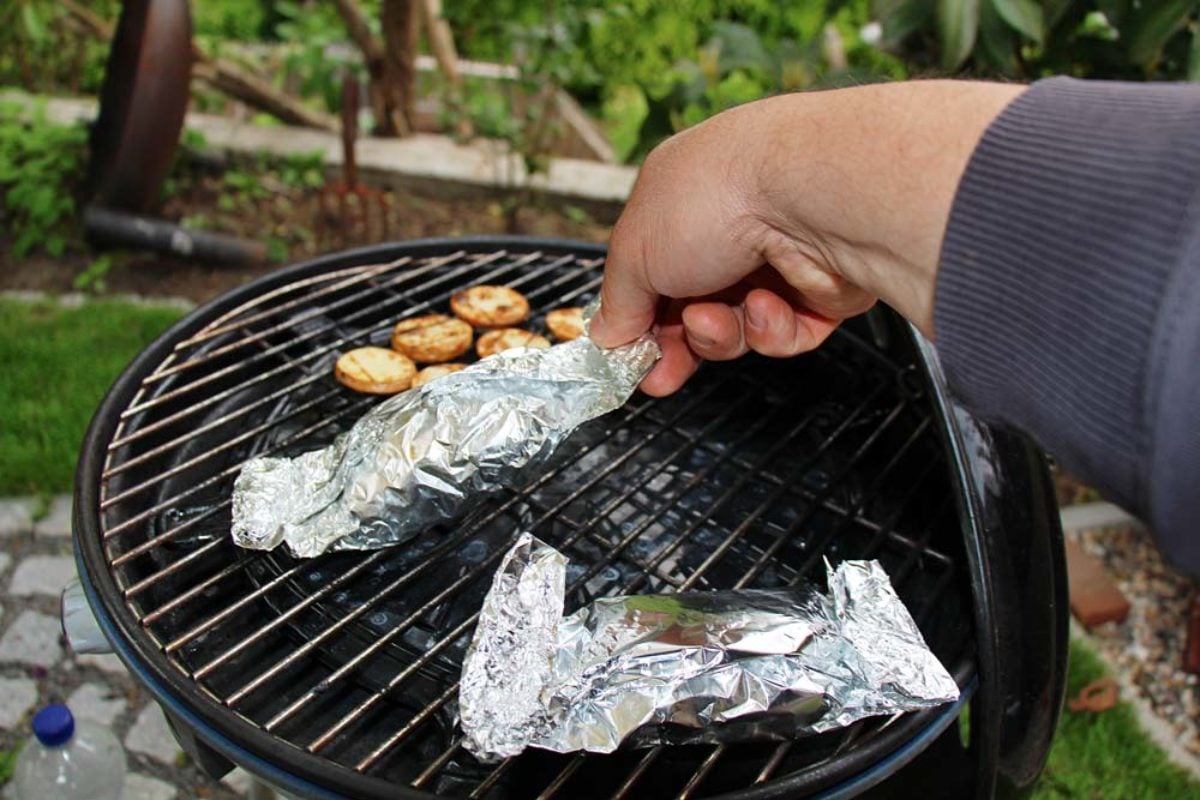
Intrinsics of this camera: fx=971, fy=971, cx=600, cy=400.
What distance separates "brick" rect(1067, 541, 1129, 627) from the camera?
2.71 m

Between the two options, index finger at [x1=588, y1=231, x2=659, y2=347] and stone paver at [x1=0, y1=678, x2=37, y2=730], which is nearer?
index finger at [x1=588, y1=231, x2=659, y2=347]

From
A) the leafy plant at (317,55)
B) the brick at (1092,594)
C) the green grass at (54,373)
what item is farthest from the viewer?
the leafy plant at (317,55)

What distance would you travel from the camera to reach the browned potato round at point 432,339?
180 centimetres

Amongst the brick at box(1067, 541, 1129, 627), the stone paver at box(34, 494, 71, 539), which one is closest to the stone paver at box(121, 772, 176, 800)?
the stone paver at box(34, 494, 71, 539)

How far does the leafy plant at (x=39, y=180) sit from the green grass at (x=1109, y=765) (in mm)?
3665

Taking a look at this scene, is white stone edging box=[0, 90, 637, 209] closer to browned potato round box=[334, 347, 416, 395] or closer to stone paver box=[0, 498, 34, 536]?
stone paver box=[0, 498, 34, 536]

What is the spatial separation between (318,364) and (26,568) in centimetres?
140

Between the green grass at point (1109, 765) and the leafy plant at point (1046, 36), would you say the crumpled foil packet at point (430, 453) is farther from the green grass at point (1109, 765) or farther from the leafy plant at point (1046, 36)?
the green grass at point (1109, 765)

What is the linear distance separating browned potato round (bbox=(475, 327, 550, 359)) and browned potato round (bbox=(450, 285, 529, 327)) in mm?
26

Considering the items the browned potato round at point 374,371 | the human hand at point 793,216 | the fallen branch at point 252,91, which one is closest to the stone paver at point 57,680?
the browned potato round at point 374,371

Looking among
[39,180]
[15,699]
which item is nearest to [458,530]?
[15,699]

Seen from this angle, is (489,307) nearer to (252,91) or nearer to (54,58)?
(252,91)

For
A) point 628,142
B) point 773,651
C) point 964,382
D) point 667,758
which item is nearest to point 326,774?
point 667,758

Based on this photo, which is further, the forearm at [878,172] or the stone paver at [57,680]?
the stone paver at [57,680]
